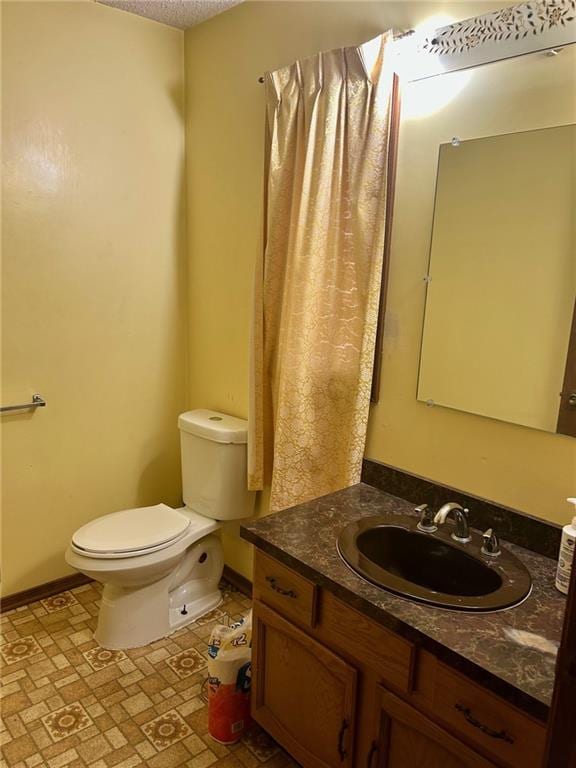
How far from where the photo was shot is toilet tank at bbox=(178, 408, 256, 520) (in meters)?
2.24

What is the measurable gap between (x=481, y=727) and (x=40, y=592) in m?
2.06

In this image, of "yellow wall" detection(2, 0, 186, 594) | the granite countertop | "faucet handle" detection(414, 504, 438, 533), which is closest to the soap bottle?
the granite countertop

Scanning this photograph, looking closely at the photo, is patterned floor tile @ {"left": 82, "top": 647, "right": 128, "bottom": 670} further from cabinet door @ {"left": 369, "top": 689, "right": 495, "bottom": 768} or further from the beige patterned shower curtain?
cabinet door @ {"left": 369, "top": 689, "right": 495, "bottom": 768}

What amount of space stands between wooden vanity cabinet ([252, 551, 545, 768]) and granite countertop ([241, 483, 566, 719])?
50mm

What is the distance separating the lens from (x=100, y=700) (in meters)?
1.88

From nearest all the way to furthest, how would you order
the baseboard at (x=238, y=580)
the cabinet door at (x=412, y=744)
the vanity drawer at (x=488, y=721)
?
1. the vanity drawer at (x=488, y=721)
2. the cabinet door at (x=412, y=744)
3. the baseboard at (x=238, y=580)

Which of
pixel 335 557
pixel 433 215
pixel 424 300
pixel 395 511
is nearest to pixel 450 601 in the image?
pixel 335 557

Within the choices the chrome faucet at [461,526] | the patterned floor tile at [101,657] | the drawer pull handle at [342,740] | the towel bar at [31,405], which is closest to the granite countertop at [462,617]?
the chrome faucet at [461,526]

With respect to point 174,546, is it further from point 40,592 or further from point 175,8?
point 175,8

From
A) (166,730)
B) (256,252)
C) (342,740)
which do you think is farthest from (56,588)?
(256,252)

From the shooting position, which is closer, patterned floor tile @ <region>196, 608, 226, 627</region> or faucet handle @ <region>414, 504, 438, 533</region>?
faucet handle @ <region>414, 504, 438, 533</region>

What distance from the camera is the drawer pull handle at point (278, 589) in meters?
1.40

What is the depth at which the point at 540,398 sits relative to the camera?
1397 mm

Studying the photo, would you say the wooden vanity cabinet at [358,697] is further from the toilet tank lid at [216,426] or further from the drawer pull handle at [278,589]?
the toilet tank lid at [216,426]
